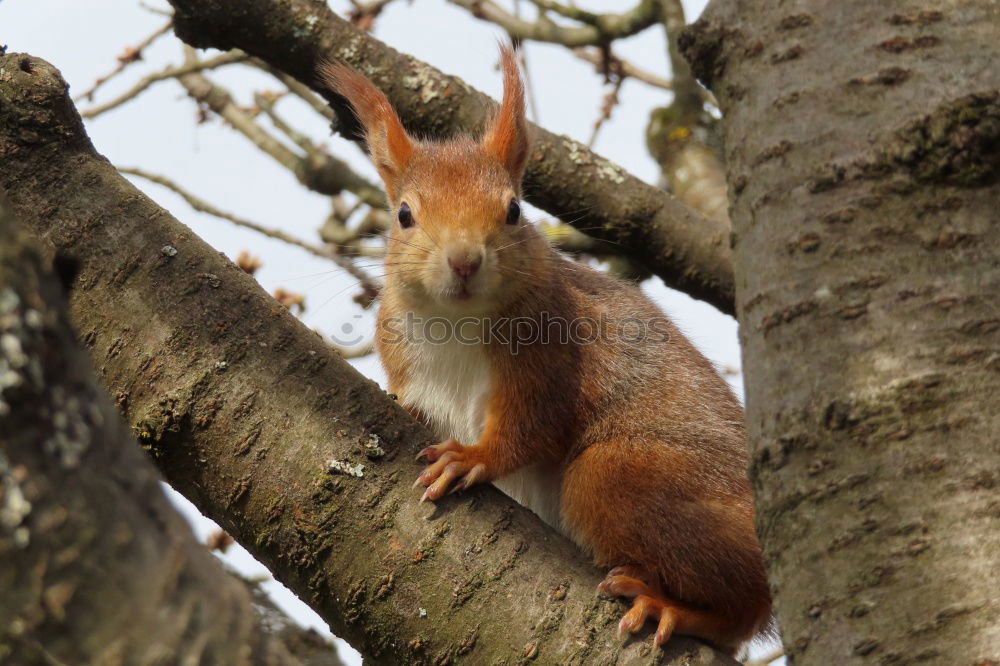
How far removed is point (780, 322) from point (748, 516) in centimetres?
121

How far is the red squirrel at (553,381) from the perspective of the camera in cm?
281

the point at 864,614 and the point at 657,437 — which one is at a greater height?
the point at 864,614

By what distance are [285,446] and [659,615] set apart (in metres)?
0.87

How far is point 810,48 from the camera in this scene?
2.11 m

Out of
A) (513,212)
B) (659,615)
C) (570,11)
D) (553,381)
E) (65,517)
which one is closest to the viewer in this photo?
(65,517)

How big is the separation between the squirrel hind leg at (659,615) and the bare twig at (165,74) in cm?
287

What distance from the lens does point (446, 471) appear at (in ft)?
7.29

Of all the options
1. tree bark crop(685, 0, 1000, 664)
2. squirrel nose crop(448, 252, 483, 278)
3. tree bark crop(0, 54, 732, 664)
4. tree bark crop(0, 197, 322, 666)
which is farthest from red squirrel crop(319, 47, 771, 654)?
tree bark crop(0, 197, 322, 666)

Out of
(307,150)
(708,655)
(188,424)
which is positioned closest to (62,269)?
(188,424)

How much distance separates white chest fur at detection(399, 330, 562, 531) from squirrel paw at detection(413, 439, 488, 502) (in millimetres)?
872

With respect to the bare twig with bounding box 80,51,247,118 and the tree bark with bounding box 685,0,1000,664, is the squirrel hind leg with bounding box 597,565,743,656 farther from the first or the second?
the bare twig with bounding box 80,51,247,118

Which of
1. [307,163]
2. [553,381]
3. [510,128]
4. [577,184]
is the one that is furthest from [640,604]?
[307,163]

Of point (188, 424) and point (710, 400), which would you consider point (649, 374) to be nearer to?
point (710, 400)

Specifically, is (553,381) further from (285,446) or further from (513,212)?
(285,446)
